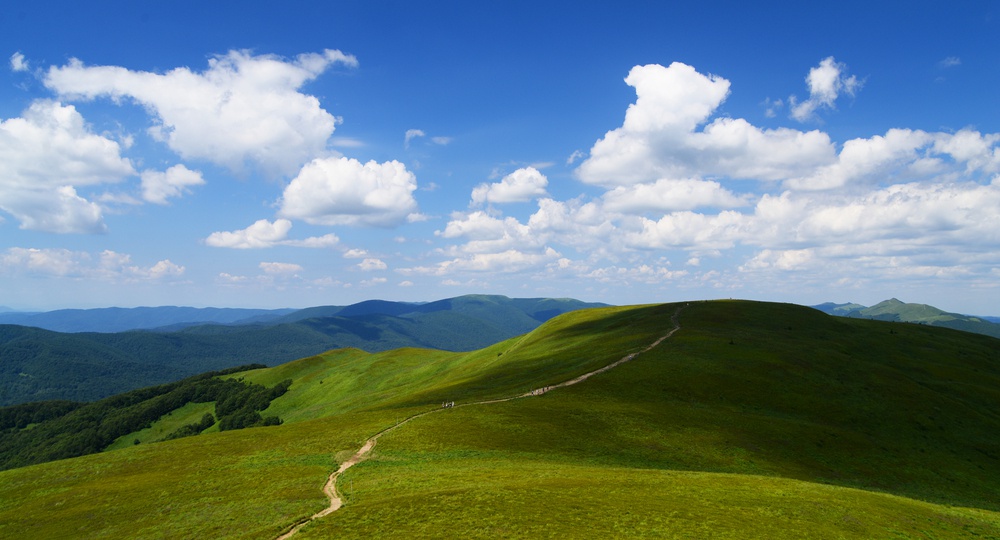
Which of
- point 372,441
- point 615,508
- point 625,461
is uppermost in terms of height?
point 615,508

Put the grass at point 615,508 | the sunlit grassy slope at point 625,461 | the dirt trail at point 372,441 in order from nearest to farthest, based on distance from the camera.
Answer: the grass at point 615,508, the sunlit grassy slope at point 625,461, the dirt trail at point 372,441

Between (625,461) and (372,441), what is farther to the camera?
(372,441)

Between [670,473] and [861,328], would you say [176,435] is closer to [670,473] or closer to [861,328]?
[670,473]

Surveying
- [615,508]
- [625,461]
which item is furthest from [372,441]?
[615,508]

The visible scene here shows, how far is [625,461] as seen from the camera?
51906mm

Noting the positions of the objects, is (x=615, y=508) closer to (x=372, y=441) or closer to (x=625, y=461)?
(x=625, y=461)

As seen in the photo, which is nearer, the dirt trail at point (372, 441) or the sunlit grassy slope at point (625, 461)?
the sunlit grassy slope at point (625, 461)

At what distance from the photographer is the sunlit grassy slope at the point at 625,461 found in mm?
34031

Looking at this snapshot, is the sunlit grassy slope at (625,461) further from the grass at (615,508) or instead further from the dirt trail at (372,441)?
the dirt trail at (372,441)

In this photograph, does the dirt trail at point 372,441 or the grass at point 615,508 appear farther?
the dirt trail at point 372,441

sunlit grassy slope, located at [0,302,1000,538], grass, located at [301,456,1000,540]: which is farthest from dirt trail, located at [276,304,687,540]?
grass, located at [301,456,1000,540]

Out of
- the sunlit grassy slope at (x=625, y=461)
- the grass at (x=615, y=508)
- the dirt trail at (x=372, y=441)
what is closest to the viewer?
the grass at (x=615, y=508)

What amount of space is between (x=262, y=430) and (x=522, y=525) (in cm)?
4837

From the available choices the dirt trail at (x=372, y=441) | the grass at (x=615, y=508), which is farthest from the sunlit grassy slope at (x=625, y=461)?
the dirt trail at (x=372, y=441)
